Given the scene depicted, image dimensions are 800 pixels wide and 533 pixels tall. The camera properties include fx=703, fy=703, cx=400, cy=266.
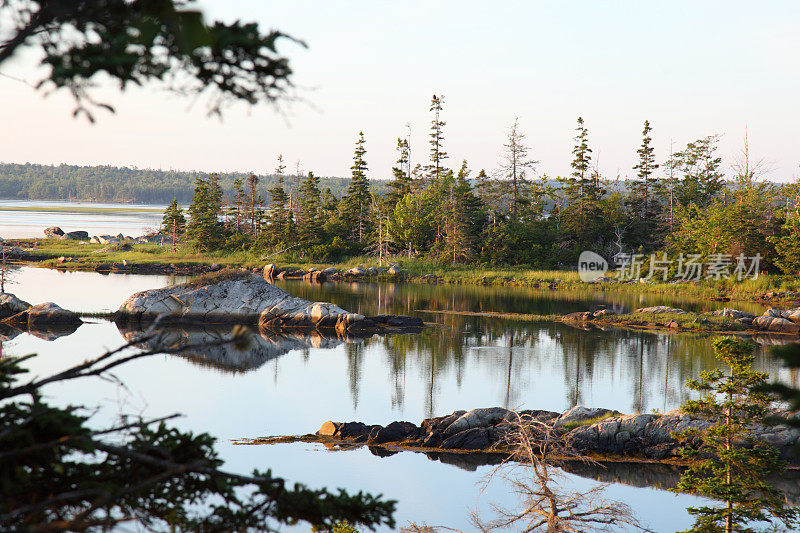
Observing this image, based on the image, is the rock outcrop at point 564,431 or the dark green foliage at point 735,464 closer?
the dark green foliage at point 735,464

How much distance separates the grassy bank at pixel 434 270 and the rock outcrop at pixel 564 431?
29303 millimetres

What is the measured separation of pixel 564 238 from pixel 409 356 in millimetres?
38494

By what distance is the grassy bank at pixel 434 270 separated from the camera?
43.0 metres

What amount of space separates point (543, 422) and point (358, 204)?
53.1 m

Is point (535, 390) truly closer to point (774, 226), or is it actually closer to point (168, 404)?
point (168, 404)

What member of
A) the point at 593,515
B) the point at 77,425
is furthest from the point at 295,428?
the point at 77,425

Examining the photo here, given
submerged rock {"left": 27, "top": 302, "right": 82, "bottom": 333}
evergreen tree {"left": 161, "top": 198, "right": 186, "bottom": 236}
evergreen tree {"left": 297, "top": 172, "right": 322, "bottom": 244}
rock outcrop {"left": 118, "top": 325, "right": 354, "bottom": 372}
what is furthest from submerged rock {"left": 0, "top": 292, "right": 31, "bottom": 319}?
evergreen tree {"left": 161, "top": 198, "right": 186, "bottom": 236}

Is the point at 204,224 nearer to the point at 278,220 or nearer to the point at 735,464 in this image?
the point at 278,220

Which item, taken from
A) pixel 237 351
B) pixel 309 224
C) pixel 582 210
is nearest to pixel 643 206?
pixel 582 210

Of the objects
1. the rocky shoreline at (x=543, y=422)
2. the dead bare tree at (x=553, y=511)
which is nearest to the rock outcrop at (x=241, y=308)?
the rocky shoreline at (x=543, y=422)

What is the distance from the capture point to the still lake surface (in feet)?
42.4

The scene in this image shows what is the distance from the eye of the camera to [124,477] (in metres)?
4.59

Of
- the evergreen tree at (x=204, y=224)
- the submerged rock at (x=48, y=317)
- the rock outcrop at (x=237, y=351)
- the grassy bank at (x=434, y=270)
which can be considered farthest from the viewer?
the evergreen tree at (x=204, y=224)

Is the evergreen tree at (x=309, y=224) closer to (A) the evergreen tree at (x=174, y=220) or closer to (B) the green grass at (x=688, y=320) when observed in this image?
(A) the evergreen tree at (x=174, y=220)
